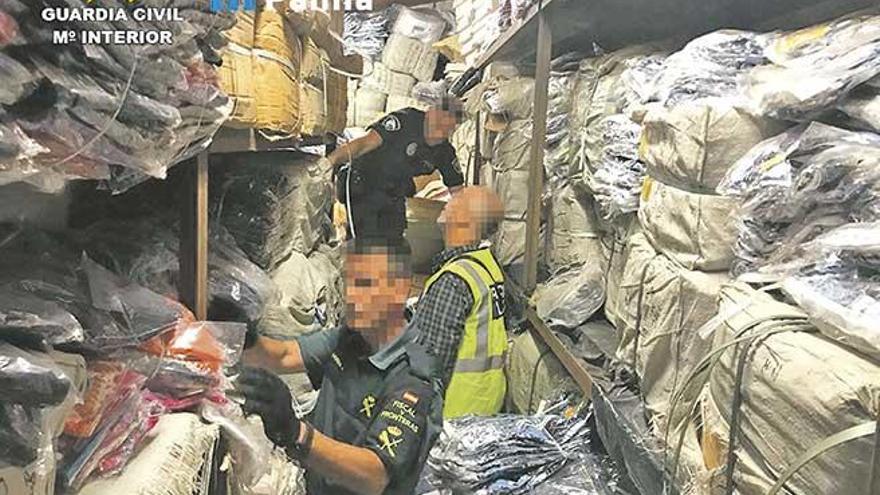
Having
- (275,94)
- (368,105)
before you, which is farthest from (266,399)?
(368,105)

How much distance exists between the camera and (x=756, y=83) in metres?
1.41

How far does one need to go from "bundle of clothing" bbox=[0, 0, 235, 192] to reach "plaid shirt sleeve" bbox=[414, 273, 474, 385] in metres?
1.79

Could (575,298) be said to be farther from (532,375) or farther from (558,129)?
(558,129)

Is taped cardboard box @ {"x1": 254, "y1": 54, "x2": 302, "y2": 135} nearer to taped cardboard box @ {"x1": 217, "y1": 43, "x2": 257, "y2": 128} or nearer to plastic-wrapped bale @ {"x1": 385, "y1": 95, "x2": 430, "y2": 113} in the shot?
taped cardboard box @ {"x1": 217, "y1": 43, "x2": 257, "y2": 128}

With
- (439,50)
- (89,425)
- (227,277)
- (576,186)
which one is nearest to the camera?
(89,425)

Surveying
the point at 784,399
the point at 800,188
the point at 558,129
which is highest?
the point at 558,129

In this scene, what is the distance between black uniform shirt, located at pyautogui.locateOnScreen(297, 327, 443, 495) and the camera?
4.91 feet

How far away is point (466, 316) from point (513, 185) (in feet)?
3.12

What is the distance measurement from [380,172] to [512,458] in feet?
5.71

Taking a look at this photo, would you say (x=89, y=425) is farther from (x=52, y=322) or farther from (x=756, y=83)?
(x=756, y=83)

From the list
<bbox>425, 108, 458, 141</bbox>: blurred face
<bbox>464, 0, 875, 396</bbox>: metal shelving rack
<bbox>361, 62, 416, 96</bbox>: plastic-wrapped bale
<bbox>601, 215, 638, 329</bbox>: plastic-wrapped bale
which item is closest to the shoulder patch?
<bbox>425, 108, 458, 141</bbox>: blurred face

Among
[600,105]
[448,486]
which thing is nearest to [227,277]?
[448,486]

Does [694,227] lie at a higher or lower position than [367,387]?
higher

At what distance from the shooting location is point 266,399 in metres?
1.19
